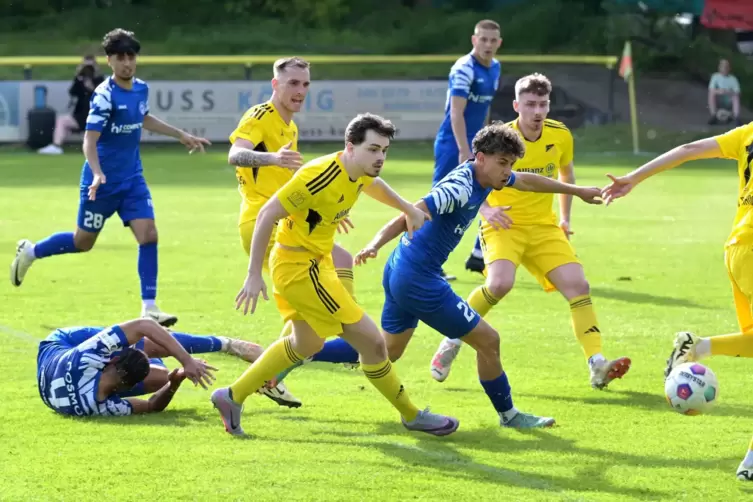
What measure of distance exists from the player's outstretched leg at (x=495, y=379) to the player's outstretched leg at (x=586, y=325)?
94 cm

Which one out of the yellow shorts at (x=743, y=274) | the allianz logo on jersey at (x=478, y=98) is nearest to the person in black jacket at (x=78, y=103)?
the allianz logo on jersey at (x=478, y=98)

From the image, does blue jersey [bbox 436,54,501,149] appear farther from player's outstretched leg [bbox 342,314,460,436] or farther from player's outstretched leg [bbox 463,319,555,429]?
player's outstretched leg [bbox 342,314,460,436]

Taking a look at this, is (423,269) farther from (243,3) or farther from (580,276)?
(243,3)

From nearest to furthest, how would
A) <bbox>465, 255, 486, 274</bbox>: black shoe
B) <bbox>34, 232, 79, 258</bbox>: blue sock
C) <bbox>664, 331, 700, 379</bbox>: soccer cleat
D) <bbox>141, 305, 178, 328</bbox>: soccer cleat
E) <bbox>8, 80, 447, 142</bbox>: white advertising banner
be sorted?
<bbox>664, 331, 700, 379</bbox>: soccer cleat
<bbox>141, 305, 178, 328</bbox>: soccer cleat
<bbox>34, 232, 79, 258</bbox>: blue sock
<bbox>465, 255, 486, 274</bbox>: black shoe
<bbox>8, 80, 447, 142</bbox>: white advertising banner

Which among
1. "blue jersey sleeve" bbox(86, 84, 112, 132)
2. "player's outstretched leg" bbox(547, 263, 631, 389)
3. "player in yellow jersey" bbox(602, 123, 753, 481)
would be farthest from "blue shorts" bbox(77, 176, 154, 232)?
"player in yellow jersey" bbox(602, 123, 753, 481)

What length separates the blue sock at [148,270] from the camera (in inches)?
409

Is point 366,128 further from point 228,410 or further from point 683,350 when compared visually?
point 683,350

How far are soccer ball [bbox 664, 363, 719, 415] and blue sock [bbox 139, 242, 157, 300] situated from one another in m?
4.83

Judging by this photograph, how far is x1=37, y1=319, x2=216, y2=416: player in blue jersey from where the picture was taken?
23.8 ft

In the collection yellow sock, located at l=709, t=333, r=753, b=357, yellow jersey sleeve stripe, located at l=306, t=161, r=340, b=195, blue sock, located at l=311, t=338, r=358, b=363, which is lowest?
blue sock, located at l=311, t=338, r=358, b=363

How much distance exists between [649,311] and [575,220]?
6373mm

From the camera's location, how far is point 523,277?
1316 centimetres

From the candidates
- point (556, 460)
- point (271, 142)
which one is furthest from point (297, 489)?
point (271, 142)

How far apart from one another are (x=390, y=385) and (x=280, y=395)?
0.89m
